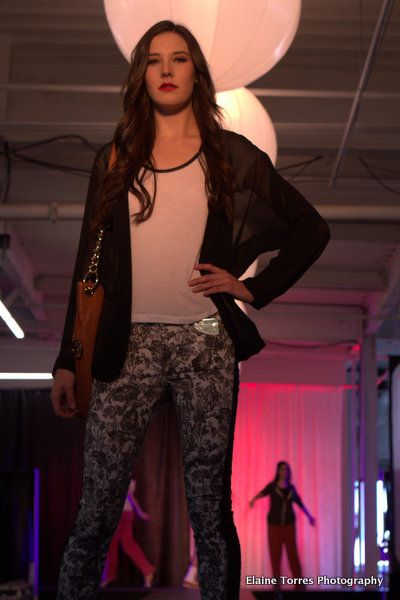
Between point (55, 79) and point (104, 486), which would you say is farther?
point (55, 79)

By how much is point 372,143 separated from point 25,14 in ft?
8.70

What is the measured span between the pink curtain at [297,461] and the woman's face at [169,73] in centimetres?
1036

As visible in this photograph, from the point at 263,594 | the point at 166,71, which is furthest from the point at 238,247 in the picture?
the point at 263,594

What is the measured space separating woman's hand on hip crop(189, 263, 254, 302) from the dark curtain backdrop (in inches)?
413

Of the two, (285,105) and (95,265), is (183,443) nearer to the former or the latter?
(95,265)

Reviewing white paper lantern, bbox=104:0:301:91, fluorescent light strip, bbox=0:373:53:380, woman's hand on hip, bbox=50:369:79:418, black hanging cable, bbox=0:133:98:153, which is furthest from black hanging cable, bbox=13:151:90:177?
fluorescent light strip, bbox=0:373:53:380

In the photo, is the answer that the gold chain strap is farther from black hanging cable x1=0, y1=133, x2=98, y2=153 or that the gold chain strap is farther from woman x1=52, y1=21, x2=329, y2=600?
black hanging cable x1=0, y1=133, x2=98, y2=153

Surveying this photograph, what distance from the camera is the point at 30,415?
1195 cm

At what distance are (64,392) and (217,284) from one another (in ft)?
1.25

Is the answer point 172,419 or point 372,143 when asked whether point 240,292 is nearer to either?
point 372,143

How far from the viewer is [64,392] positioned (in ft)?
5.19

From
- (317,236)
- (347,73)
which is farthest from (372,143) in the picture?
(317,236)

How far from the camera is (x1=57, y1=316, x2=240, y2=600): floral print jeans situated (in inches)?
57.6

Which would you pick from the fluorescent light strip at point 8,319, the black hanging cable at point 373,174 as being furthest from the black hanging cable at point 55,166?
the black hanging cable at point 373,174
